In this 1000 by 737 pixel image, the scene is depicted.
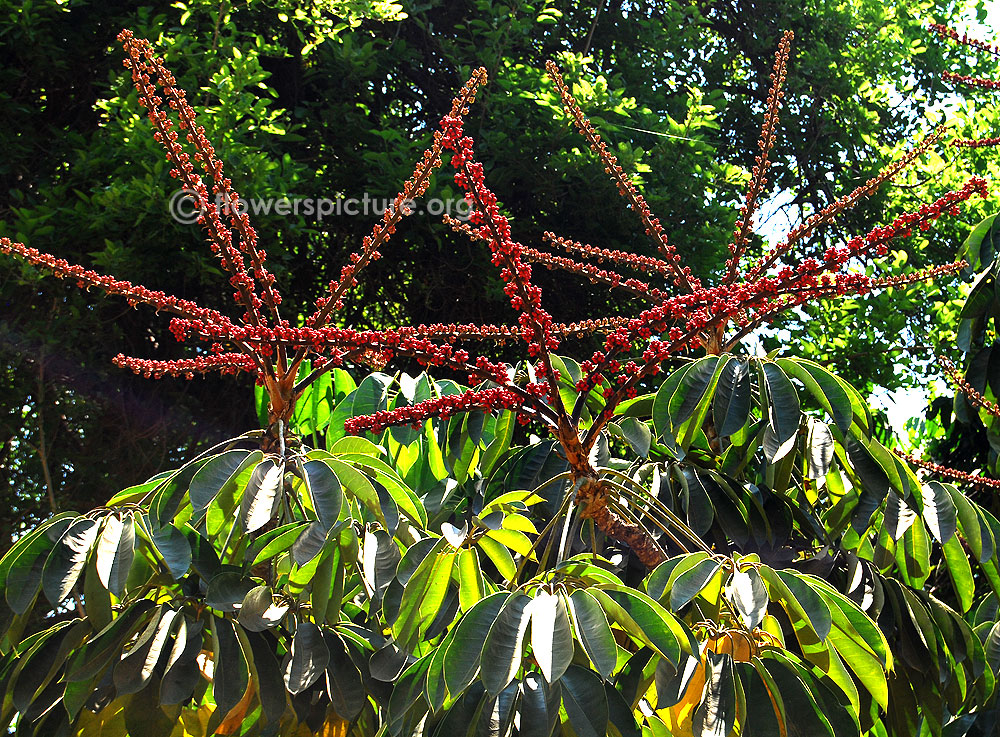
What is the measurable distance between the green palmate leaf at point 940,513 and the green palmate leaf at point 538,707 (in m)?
0.99

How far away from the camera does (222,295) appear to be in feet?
13.5

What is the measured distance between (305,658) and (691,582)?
0.62 m

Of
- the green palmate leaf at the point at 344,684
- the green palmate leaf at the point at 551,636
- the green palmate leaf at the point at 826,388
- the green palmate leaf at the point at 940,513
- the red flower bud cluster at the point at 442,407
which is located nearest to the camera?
the green palmate leaf at the point at 551,636

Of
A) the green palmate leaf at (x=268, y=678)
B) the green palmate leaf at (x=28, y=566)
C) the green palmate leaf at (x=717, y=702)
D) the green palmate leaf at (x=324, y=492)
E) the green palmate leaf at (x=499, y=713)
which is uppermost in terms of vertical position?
the green palmate leaf at (x=324, y=492)

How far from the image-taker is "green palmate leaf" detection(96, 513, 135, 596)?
1367mm

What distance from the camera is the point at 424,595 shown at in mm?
1366

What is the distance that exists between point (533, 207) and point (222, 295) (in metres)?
1.57

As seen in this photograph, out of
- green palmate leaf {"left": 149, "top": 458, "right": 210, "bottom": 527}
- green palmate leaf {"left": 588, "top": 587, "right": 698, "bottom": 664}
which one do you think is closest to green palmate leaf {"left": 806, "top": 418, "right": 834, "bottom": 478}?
green palmate leaf {"left": 588, "top": 587, "right": 698, "bottom": 664}

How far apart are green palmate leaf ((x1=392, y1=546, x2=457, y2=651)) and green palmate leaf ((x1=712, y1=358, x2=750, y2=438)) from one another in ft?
1.69

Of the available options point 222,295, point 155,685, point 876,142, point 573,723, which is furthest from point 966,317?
point 876,142

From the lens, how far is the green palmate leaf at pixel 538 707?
3.75ft

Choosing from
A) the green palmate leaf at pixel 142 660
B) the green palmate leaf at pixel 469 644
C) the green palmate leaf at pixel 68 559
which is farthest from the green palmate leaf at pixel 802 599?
the green palmate leaf at pixel 68 559

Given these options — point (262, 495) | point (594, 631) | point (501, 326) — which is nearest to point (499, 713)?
point (594, 631)

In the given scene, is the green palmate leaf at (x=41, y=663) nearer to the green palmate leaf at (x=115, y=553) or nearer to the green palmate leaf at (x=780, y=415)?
the green palmate leaf at (x=115, y=553)
